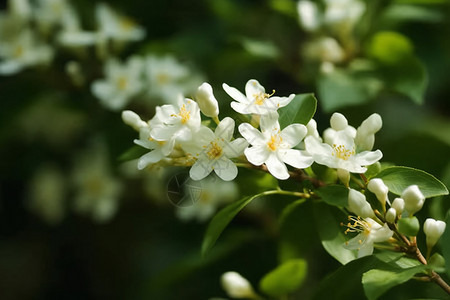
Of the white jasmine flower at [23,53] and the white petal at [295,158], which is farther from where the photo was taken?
the white jasmine flower at [23,53]

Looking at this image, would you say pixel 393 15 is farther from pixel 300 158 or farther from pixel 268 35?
pixel 300 158

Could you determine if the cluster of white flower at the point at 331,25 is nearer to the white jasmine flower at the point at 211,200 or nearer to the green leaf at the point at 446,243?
the white jasmine flower at the point at 211,200

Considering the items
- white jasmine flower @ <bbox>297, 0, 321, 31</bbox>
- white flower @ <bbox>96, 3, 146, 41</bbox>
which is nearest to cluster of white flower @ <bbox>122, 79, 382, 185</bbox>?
white jasmine flower @ <bbox>297, 0, 321, 31</bbox>

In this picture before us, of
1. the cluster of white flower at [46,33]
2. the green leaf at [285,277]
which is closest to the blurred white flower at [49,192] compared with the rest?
the cluster of white flower at [46,33]

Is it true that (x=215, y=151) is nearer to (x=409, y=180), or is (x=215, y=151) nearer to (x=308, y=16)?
(x=409, y=180)

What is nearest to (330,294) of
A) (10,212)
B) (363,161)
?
(363,161)

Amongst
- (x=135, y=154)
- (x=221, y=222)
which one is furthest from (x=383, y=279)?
(x=135, y=154)
